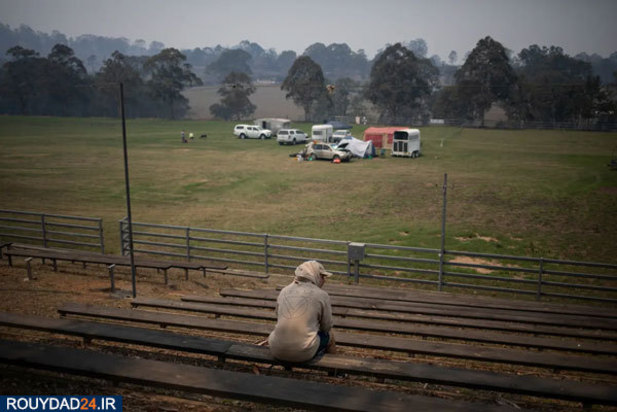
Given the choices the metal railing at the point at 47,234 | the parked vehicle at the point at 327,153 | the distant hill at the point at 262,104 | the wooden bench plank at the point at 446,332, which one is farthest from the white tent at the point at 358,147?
the distant hill at the point at 262,104

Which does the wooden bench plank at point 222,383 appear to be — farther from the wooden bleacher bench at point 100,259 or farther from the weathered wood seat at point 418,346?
the wooden bleacher bench at point 100,259

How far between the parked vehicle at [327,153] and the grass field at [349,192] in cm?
146

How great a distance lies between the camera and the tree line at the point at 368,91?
76750 millimetres

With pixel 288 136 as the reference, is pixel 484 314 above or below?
below

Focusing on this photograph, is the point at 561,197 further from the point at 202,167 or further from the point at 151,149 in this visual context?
the point at 151,149

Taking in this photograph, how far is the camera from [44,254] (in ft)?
39.6

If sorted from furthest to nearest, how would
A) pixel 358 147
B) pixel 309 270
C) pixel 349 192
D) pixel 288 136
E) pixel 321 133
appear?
pixel 321 133 < pixel 288 136 < pixel 358 147 < pixel 349 192 < pixel 309 270

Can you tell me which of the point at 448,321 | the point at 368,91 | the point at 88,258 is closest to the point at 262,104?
the point at 368,91

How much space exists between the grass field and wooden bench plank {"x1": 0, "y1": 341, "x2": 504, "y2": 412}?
1286cm

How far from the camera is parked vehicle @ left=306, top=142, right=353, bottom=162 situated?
127 ft

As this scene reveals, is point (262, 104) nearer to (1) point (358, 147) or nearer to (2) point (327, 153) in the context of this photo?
(1) point (358, 147)

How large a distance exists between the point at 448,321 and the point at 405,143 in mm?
34722

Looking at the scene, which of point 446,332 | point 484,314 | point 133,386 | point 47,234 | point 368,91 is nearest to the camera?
point 133,386

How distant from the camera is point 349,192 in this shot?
2684 centimetres
